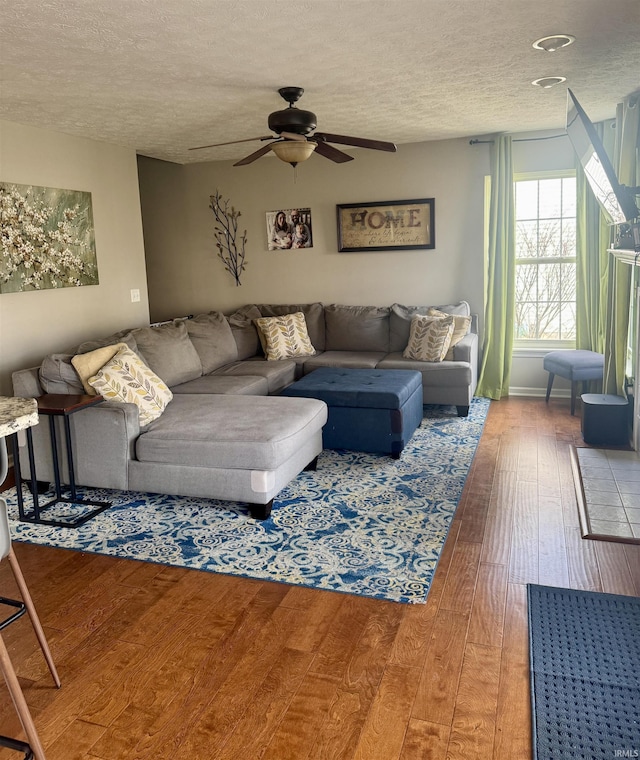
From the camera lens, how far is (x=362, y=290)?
21.0 feet

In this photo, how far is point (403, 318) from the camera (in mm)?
5941

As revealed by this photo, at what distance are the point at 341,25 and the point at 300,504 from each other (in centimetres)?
240

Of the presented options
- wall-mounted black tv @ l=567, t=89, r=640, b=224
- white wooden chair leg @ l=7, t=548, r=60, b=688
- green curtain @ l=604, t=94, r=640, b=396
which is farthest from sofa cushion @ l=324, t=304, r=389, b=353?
white wooden chair leg @ l=7, t=548, r=60, b=688

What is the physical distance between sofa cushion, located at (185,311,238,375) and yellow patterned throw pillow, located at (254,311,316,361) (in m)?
0.30

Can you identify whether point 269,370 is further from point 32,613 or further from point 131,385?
point 32,613

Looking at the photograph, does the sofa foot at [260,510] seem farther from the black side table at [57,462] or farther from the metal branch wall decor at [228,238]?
the metal branch wall decor at [228,238]

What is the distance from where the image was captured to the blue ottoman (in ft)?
14.2

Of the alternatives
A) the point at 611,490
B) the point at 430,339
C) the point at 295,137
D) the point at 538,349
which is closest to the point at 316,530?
the point at 611,490

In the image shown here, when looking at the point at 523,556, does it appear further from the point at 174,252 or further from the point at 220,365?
the point at 174,252

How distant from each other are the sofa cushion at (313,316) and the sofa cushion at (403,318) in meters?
0.70

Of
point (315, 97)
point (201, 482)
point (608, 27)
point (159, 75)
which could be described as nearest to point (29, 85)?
point (159, 75)

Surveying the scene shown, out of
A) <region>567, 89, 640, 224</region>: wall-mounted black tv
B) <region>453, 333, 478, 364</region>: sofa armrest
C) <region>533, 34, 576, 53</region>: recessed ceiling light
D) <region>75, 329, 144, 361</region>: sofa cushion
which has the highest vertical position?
<region>533, 34, 576, 53</region>: recessed ceiling light

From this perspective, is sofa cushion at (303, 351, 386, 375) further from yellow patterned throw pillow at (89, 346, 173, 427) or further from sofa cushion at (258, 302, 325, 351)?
yellow patterned throw pillow at (89, 346, 173, 427)

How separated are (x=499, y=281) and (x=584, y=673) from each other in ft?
14.1
